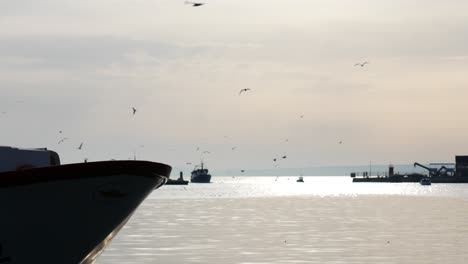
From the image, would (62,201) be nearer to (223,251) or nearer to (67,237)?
(67,237)

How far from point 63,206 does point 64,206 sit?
0.03 metres

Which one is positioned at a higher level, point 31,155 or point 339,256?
point 31,155

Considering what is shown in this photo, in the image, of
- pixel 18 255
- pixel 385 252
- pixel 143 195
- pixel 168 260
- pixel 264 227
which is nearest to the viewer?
pixel 18 255

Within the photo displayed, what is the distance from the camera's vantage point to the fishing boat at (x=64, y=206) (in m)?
23.5

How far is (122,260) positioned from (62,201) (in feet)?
88.6

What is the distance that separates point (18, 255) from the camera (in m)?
23.8

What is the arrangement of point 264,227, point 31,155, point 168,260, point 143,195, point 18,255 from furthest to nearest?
point 264,227
point 168,260
point 31,155
point 143,195
point 18,255

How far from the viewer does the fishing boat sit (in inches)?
923

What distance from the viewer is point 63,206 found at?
2400cm

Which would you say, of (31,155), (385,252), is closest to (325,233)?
(385,252)

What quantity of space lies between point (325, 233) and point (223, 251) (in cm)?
1933

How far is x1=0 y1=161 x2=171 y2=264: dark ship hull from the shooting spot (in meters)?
23.5

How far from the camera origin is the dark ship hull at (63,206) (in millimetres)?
23453

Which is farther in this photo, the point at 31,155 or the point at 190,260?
the point at 190,260
